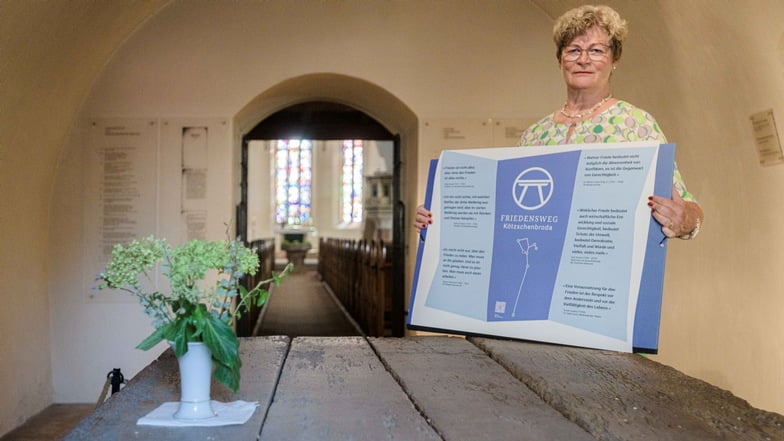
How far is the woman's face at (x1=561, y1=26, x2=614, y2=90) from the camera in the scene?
191cm

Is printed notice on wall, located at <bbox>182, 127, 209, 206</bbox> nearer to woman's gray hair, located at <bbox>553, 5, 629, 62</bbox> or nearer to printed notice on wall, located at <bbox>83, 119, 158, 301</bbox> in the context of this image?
printed notice on wall, located at <bbox>83, 119, 158, 301</bbox>

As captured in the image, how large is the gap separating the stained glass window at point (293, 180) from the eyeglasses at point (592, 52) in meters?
18.3

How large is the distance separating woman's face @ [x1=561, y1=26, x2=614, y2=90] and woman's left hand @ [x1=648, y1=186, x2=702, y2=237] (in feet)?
1.46

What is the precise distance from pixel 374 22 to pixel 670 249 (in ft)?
7.96

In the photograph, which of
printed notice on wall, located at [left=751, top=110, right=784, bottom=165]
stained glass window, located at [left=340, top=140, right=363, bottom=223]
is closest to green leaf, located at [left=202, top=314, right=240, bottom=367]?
printed notice on wall, located at [left=751, top=110, right=784, bottom=165]

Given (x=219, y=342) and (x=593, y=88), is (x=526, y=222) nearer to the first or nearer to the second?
(x=593, y=88)

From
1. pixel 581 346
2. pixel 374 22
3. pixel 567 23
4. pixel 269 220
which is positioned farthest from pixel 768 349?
pixel 269 220

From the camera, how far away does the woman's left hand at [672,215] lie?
1668 millimetres

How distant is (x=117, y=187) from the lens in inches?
177

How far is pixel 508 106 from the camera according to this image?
4.66 meters

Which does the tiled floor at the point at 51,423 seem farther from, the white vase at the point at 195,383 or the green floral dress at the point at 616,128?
the green floral dress at the point at 616,128

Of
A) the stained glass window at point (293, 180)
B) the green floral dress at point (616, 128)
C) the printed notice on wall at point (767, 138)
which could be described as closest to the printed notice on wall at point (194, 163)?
the green floral dress at point (616, 128)

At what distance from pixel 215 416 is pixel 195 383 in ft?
0.22

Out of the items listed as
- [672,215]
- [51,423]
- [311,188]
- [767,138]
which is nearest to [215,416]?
[672,215]
